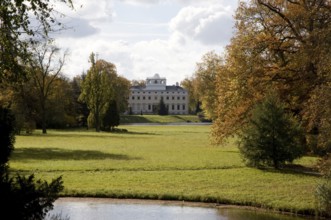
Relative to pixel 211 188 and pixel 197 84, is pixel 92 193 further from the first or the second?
pixel 197 84

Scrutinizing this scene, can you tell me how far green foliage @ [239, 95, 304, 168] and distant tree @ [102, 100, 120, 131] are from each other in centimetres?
4258

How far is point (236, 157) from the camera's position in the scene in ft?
96.0

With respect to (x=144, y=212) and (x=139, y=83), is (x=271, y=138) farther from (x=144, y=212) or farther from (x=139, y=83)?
(x=139, y=83)

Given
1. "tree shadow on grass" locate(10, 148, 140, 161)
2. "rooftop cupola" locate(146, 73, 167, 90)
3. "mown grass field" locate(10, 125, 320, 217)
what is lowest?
"mown grass field" locate(10, 125, 320, 217)

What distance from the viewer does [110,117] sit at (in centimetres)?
→ 6600

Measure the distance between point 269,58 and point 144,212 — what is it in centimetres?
2050

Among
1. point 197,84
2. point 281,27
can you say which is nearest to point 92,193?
point 281,27

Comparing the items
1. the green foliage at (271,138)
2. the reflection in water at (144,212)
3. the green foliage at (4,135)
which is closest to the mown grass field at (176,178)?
the green foliage at (271,138)

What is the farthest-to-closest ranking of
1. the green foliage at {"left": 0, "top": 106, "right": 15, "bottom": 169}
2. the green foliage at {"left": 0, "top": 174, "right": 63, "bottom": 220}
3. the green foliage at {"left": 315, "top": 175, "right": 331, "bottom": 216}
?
the green foliage at {"left": 315, "top": 175, "right": 331, "bottom": 216} < the green foliage at {"left": 0, "top": 106, "right": 15, "bottom": 169} < the green foliage at {"left": 0, "top": 174, "right": 63, "bottom": 220}

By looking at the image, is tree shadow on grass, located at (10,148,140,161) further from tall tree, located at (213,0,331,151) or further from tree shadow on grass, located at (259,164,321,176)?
tree shadow on grass, located at (259,164,321,176)

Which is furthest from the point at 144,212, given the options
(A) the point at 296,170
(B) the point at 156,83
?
(B) the point at 156,83

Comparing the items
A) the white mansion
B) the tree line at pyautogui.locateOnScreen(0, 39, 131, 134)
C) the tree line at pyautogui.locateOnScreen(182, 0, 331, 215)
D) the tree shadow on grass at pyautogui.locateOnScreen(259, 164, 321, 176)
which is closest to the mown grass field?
the tree shadow on grass at pyautogui.locateOnScreen(259, 164, 321, 176)

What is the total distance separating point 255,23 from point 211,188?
17.6m

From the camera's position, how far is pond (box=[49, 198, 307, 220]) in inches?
541
